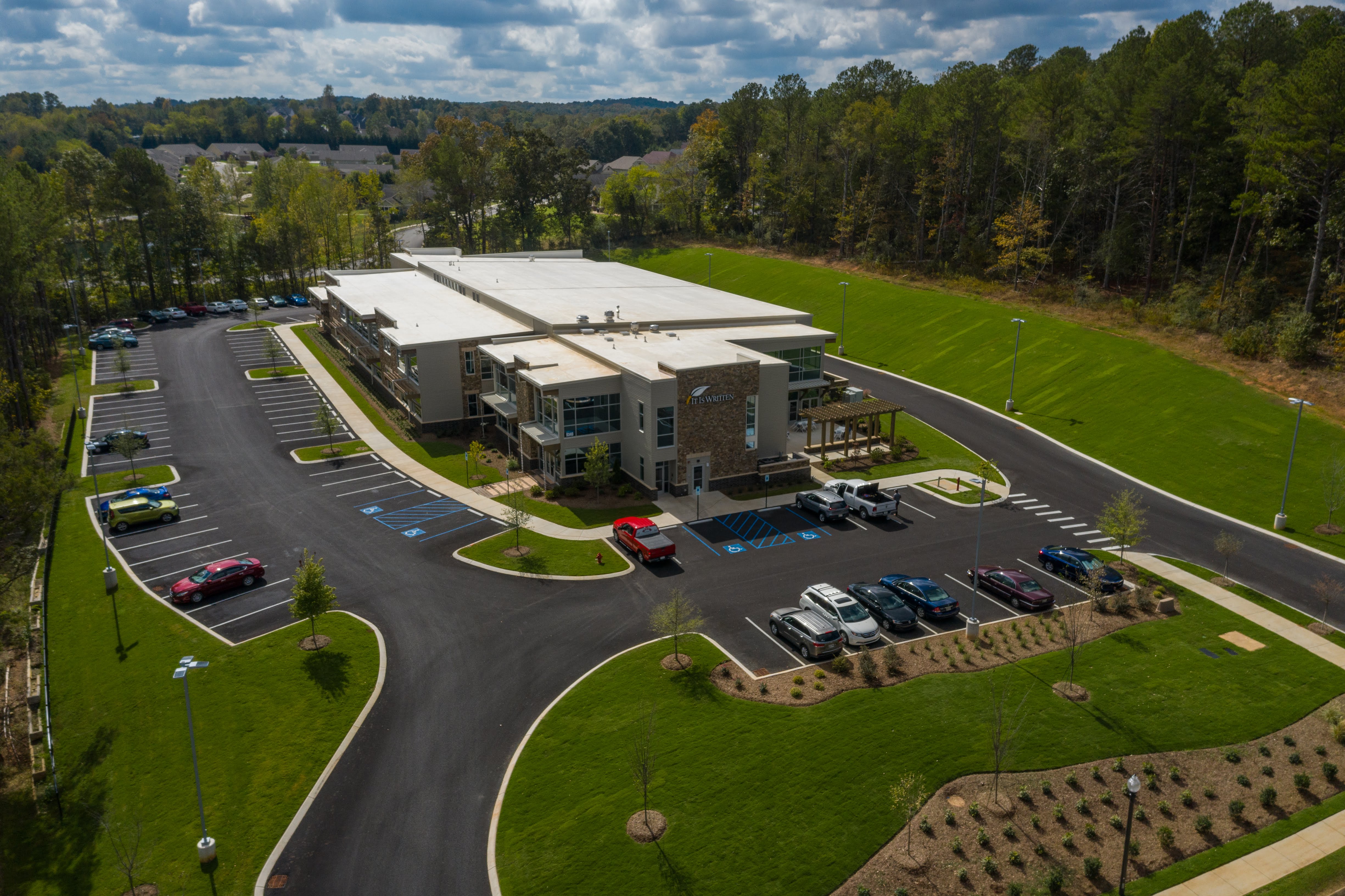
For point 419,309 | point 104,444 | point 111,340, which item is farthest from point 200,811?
point 111,340

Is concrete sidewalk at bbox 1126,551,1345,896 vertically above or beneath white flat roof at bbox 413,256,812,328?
beneath

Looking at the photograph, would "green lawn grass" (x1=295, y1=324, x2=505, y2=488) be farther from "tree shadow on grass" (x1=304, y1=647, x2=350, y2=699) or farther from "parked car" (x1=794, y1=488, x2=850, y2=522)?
"parked car" (x1=794, y1=488, x2=850, y2=522)

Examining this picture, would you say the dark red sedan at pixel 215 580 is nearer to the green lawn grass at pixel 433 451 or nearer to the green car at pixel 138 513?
the green car at pixel 138 513

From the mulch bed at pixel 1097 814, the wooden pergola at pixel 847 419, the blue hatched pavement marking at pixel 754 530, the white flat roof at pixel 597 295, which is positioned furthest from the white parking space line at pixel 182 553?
the wooden pergola at pixel 847 419

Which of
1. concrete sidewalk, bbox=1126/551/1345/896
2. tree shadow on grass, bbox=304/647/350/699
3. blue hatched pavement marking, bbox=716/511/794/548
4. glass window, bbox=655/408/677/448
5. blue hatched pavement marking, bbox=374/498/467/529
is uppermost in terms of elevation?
glass window, bbox=655/408/677/448

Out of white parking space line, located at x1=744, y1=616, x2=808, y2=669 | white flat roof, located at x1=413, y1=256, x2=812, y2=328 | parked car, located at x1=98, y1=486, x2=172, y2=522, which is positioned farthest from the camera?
white flat roof, located at x1=413, y1=256, x2=812, y2=328

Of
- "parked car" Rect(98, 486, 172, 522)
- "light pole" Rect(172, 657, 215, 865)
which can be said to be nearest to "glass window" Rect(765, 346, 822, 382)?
"parked car" Rect(98, 486, 172, 522)

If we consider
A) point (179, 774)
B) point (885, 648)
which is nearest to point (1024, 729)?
point (885, 648)
